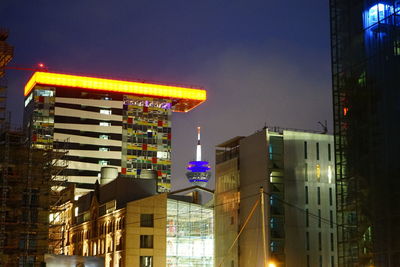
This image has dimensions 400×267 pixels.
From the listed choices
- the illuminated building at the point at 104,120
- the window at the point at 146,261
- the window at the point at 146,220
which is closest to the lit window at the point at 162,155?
the illuminated building at the point at 104,120

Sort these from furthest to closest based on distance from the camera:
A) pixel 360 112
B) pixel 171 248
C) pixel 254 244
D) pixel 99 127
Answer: pixel 99 127, pixel 171 248, pixel 254 244, pixel 360 112

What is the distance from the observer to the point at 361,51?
2756 inches

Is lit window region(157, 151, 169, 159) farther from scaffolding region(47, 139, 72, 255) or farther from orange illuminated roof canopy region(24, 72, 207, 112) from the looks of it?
scaffolding region(47, 139, 72, 255)

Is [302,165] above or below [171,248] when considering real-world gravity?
above

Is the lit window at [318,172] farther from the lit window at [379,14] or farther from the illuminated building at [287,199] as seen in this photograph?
the lit window at [379,14]

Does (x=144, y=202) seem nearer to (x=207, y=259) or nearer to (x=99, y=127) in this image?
(x=207, y=259)

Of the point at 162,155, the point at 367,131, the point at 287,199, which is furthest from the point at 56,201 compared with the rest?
the point at 162,155

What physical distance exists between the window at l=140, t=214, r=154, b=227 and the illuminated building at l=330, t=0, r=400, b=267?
3220 centimetres

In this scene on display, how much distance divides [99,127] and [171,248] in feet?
318

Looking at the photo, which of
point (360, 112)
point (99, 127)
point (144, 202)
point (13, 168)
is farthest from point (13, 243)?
point (99, 127)

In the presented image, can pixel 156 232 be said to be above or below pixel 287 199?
below

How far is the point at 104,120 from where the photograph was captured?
189125 millimetres

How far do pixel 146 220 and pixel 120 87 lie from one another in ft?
309

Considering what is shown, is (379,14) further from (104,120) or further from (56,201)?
(104,120)
